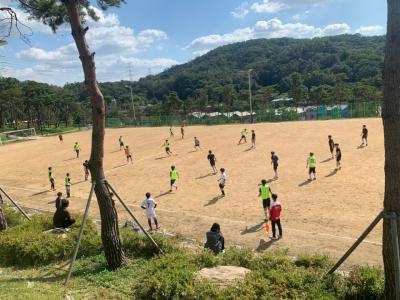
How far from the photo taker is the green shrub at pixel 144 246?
10039 mm

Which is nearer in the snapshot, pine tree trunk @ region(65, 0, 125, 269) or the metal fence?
pine tree trunk @ region(65, 0, 125, 269)

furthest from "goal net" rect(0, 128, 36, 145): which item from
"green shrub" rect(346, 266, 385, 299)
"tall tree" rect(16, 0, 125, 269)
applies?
"green shrub" rect(346, 266, 385, 299)

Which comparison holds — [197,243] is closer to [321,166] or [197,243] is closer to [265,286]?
Result: [265,286]

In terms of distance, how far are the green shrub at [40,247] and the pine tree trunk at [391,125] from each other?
691 centimetres

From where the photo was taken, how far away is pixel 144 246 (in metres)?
10.3

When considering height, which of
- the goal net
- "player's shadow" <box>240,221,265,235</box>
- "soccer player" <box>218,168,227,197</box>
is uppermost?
the goal net

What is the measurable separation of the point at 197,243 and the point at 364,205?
7.17 m

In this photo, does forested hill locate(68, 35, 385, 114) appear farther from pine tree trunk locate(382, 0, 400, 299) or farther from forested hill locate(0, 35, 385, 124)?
pine tree trunk locate(382, 0, 400, 299)

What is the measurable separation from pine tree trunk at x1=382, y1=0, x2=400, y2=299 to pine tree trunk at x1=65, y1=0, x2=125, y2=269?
555 centimetres

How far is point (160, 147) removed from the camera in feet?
126

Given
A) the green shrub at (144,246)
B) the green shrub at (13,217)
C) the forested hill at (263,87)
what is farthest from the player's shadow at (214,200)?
the forested hill at (263,87)

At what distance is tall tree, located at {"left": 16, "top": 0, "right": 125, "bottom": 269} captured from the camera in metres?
8.95

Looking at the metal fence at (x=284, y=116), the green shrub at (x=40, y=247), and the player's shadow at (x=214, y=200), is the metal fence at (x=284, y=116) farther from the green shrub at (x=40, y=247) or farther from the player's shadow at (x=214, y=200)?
the green shrub at (x=40, y=247)

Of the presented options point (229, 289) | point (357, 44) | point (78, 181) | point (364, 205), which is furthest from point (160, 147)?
point (357, 44)
